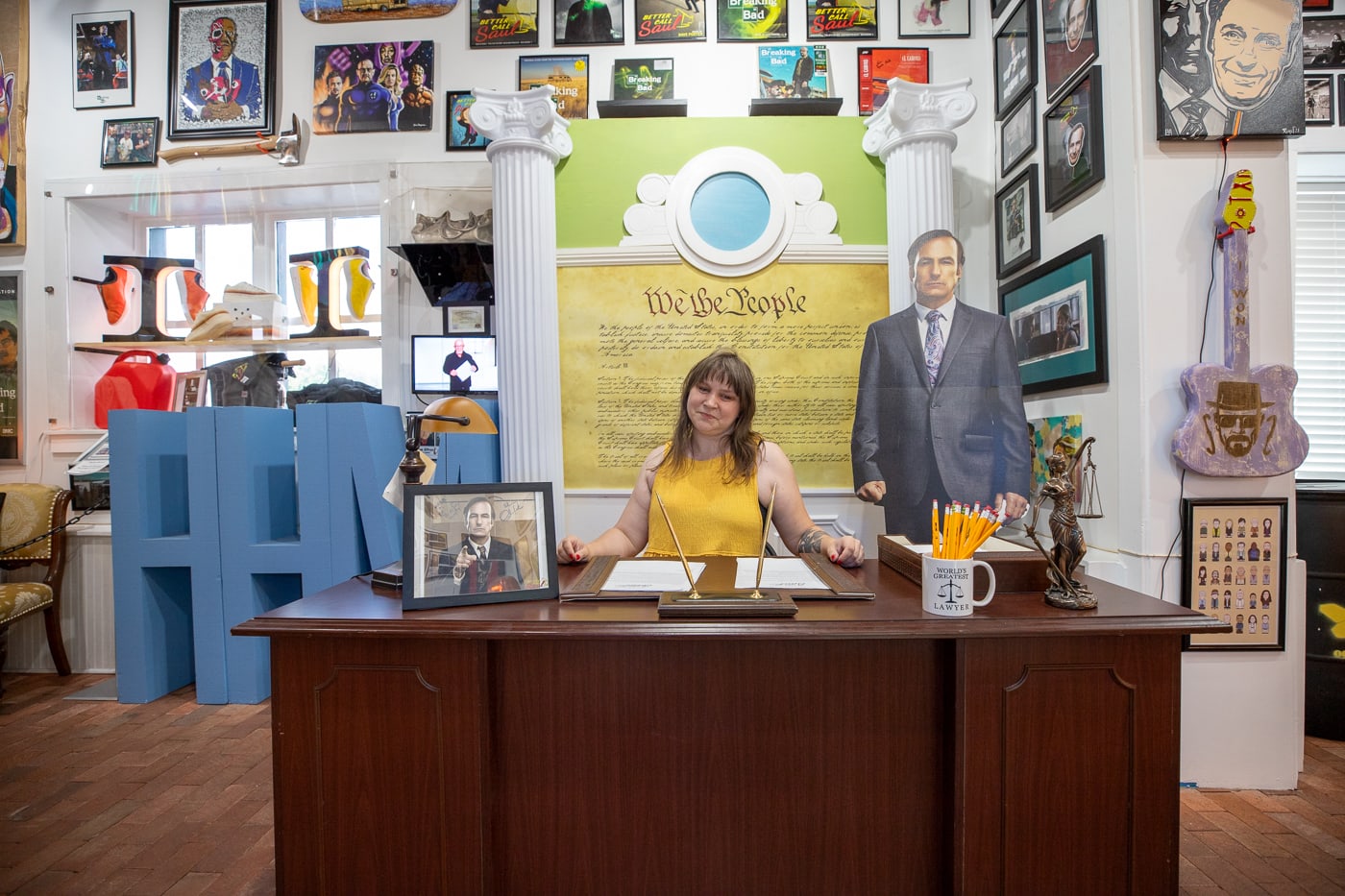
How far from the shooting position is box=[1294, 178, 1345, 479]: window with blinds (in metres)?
3.31

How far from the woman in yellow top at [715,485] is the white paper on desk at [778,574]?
33 centimetres

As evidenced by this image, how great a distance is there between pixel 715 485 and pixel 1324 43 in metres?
3.55

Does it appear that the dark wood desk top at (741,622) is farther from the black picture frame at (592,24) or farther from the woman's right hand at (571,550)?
the black picture frame at (592,24)

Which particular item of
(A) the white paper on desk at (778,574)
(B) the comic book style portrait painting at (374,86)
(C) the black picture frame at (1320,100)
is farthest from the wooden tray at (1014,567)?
(B) the comic book style portrait painting at (374,86)

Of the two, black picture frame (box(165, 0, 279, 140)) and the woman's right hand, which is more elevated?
black picture frame (box(165, 0, 279, 140))

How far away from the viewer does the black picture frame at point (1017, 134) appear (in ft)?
9.62

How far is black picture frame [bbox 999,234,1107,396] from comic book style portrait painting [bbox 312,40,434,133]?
10.0ft

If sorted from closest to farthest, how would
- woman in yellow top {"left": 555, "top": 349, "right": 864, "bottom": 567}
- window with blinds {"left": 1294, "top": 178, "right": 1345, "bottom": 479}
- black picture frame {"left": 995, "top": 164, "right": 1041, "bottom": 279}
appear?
woman in yellow top {"left": 555, "top": 349, "right": 864, "bottom": 567} → black picture frame {"left": 995, "top": 164, "right": 1041, "bottom": 279} → window with blinds {"left": 1294, "top": 178, "right": 1345, "bottom": 479}

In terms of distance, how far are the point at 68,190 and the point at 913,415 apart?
4.55m

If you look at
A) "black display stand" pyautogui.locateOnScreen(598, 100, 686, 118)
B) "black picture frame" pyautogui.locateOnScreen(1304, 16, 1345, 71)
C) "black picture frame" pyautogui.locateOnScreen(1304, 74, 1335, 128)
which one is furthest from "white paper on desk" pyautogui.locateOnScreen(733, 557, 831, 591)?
"black picture frame" pyautogui.locateOnScreen(1304, 16, 1345, 71)

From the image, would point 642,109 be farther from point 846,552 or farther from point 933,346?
point 846,552

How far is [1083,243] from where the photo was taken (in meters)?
2.52

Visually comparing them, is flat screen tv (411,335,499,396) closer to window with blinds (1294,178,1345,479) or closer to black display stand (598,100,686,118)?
black display stand (598,100,686,118)

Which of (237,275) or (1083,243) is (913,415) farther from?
(237,275)
